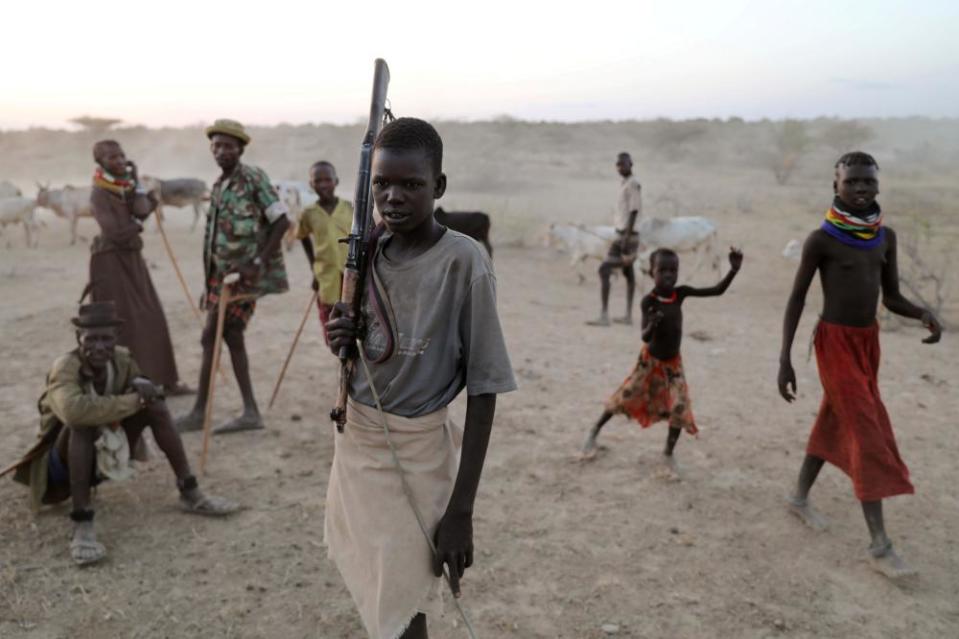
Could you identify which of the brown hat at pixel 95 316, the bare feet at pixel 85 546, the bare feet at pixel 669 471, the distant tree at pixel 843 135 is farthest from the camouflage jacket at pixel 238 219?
the distant tree at pixel 843 135

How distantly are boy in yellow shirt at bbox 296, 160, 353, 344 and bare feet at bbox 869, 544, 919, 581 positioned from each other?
10.9 feet

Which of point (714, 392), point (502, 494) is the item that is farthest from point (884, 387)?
point (502, 494)

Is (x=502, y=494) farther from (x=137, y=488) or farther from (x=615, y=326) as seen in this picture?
(x=615, y=326)

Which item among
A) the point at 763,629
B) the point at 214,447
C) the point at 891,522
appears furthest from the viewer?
the point at 214,447

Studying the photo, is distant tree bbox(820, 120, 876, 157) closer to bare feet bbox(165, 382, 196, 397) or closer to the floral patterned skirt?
the floral patterned skirt

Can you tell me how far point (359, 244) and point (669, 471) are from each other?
2.96 meters

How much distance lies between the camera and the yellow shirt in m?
4.65

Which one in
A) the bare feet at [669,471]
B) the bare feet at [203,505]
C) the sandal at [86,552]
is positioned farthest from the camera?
the bare feet at [669,471]

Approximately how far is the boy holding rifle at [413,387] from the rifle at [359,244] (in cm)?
3

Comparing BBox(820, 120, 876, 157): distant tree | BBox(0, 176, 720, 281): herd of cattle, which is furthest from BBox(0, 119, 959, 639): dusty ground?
BBox(820, 120, 876, 157): distant tree

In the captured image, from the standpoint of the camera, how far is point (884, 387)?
5.73 metres

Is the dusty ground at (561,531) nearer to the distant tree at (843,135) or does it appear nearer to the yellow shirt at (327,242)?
the yellow shirt at (327,242)

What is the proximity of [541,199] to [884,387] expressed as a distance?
17.1 meters

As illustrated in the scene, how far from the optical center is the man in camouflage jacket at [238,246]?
14.3 feet
